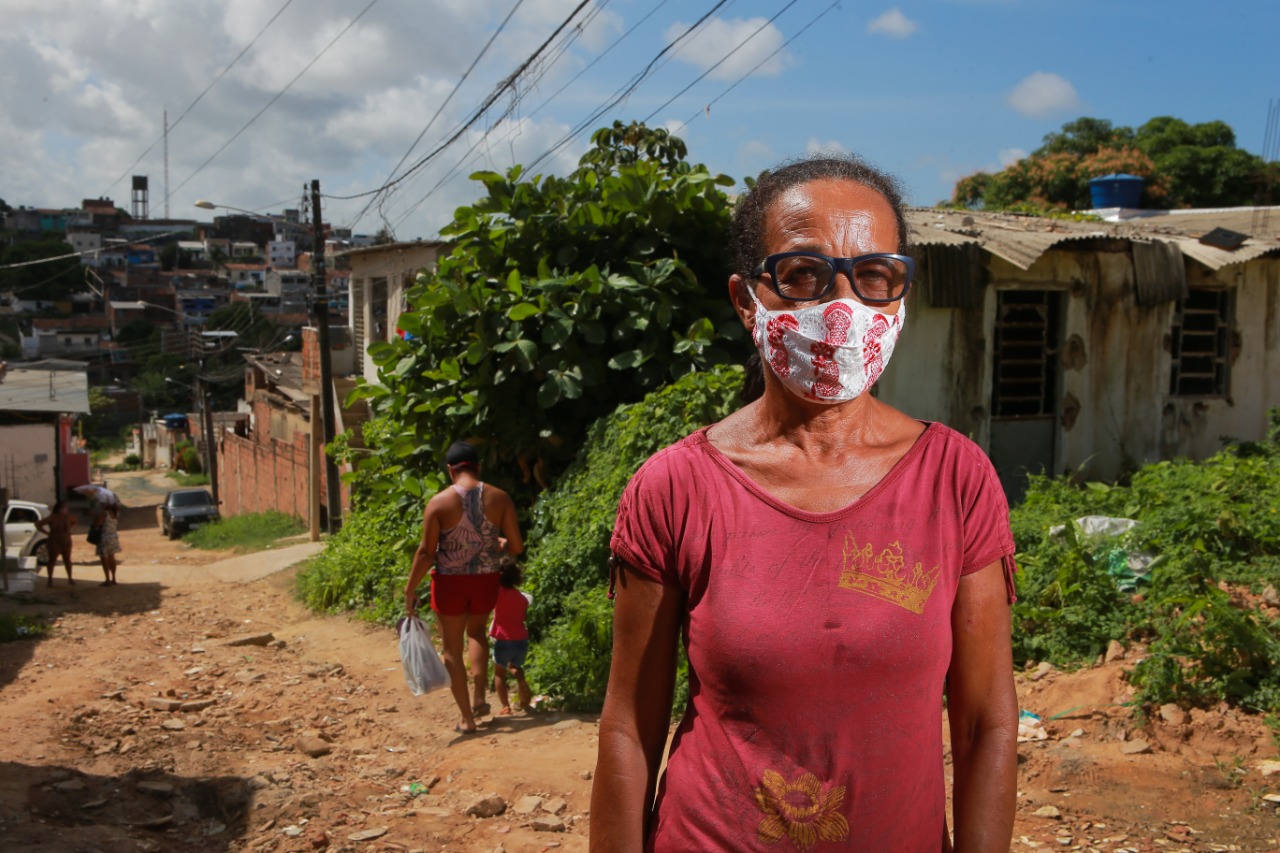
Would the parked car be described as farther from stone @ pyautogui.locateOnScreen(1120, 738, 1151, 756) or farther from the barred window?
the barred window

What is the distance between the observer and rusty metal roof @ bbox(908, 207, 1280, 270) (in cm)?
825

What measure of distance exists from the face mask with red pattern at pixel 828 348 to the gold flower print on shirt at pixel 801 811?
2.10 ft

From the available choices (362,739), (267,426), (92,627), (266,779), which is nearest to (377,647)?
(362,739)

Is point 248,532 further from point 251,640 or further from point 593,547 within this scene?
point 593,547

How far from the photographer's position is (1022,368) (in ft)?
31.2

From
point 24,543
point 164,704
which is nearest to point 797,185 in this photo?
point 164,704

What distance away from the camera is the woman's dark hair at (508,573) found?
644cm

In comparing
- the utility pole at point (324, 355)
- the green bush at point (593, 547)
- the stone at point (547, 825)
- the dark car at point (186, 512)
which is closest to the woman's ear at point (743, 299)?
the stone at point (547, 825)

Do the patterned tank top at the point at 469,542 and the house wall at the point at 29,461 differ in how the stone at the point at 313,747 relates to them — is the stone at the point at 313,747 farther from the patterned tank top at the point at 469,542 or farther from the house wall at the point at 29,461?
the house wall at the point at 29,461

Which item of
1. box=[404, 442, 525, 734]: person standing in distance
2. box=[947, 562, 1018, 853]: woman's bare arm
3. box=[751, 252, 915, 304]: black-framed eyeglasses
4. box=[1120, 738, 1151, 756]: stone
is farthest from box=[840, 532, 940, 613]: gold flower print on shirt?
box=[404, 442, 525, 734]: person standing in distance

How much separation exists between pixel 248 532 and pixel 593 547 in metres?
18.7

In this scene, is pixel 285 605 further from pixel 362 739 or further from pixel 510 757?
pixel 510 757

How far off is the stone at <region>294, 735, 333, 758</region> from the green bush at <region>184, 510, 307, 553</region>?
15712mm

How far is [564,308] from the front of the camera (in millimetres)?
8359
